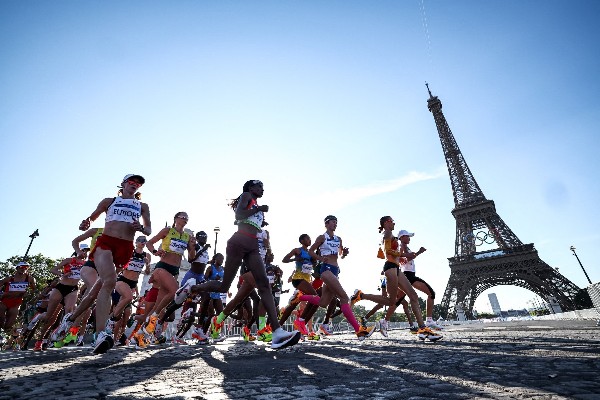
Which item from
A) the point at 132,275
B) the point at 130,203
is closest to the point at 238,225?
the point at 130,203

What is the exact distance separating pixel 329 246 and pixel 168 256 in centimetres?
328

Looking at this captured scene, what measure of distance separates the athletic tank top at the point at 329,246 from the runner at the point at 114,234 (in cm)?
340

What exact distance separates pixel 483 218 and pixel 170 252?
4620 centimetres

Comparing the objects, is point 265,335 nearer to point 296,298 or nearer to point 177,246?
point 296,298

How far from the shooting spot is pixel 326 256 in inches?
266

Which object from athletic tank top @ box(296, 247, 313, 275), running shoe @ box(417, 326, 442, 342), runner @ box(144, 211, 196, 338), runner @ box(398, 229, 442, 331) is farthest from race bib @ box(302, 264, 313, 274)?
running shoe @ box(417, 326, 442, 342)

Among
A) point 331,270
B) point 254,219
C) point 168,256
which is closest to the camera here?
point 254,219

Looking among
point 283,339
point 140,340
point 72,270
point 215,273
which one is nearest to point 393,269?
point 283,339

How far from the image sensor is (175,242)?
701 cm

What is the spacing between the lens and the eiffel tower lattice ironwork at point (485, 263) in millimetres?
36812

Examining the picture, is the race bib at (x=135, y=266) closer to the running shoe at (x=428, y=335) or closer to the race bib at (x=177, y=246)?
the race bib at (x=177, y=246)

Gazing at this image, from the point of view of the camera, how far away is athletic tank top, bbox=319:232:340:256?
6906mm

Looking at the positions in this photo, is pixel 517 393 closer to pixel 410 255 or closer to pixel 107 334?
pixel 107 334

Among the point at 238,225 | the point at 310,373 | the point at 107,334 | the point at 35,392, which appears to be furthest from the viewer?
the point at 238,225
